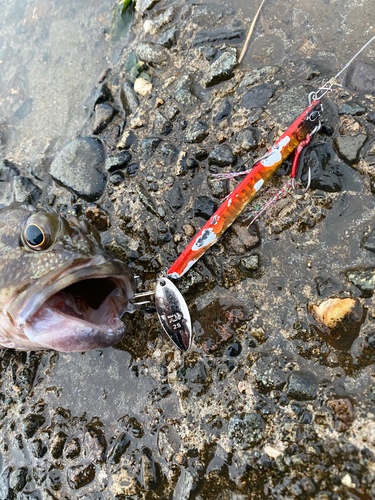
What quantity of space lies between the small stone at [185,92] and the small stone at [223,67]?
0.20 m

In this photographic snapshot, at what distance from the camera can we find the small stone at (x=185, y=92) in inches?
140

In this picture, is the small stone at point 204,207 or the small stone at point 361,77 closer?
the small stone at point 361,77

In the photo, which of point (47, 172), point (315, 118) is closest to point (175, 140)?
point (315, 118)

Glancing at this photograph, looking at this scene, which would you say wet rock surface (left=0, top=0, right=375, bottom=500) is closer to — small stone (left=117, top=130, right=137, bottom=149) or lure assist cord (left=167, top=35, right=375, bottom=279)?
small stone (left=117, top=130, right=137, bottom=149)

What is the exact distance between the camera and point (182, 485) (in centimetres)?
262

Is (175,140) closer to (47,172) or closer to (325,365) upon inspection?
(47,172)

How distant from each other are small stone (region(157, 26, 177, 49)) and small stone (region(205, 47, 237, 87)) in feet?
2.27

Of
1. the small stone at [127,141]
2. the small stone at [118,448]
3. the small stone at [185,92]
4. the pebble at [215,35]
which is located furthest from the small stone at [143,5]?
the small stone at [118,448]

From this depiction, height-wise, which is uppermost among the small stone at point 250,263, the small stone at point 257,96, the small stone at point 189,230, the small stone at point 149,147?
the small stone at point 149,147

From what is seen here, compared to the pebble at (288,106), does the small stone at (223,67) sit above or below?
above

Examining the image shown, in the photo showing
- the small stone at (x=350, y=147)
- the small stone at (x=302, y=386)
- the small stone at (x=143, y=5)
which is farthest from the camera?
the small stone at (x=143, y=5)

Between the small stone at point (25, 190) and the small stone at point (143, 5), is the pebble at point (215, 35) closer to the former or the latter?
the small stone at point (143, 5)

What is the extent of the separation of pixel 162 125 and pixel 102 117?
852 millimetres

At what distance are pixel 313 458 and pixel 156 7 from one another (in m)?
5.07
